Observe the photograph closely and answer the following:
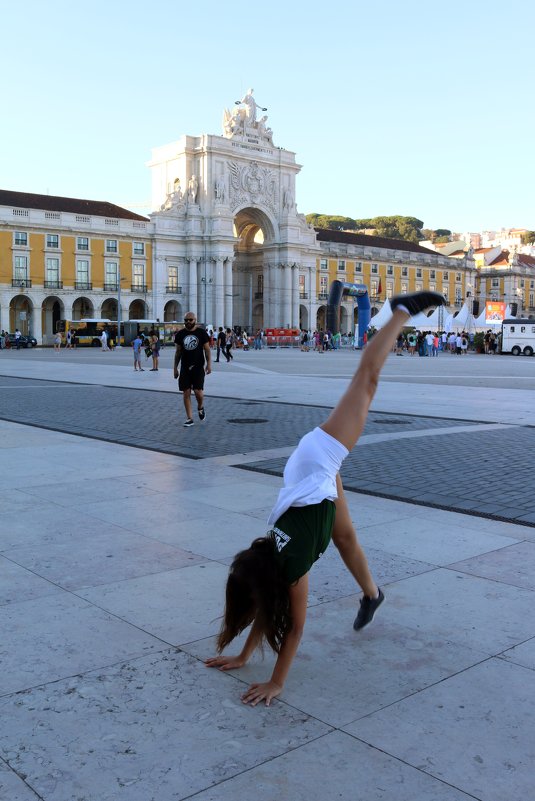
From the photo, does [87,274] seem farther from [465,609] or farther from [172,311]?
[465,609]

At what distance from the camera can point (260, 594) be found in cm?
281

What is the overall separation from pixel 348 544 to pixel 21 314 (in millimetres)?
65701

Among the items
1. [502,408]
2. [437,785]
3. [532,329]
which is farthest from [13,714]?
[532,329]

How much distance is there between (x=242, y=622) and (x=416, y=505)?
329cm

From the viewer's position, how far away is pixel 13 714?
8.89 ft

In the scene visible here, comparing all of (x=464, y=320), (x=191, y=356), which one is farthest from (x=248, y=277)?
(x=191, y=356)

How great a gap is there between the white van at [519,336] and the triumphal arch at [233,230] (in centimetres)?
3047

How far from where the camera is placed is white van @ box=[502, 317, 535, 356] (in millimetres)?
49150

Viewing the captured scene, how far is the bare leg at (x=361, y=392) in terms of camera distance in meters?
2.92

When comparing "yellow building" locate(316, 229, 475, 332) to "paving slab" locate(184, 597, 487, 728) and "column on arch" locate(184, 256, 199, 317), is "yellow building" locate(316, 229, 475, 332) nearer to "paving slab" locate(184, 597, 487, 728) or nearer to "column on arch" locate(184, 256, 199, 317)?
"column on arch" locate(184, 256, 199, 317)

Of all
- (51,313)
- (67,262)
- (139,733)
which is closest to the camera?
(139,733)

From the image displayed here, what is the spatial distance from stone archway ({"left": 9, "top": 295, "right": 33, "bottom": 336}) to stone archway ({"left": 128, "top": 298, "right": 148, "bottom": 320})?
1000 centimetres

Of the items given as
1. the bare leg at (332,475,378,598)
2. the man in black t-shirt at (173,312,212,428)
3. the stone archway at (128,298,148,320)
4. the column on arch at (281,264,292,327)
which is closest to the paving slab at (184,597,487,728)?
the bare leg at (332,475,378,598)

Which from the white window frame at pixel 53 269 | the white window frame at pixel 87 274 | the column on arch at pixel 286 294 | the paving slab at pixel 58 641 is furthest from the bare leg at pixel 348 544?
the column on arch at pixel 286 294
